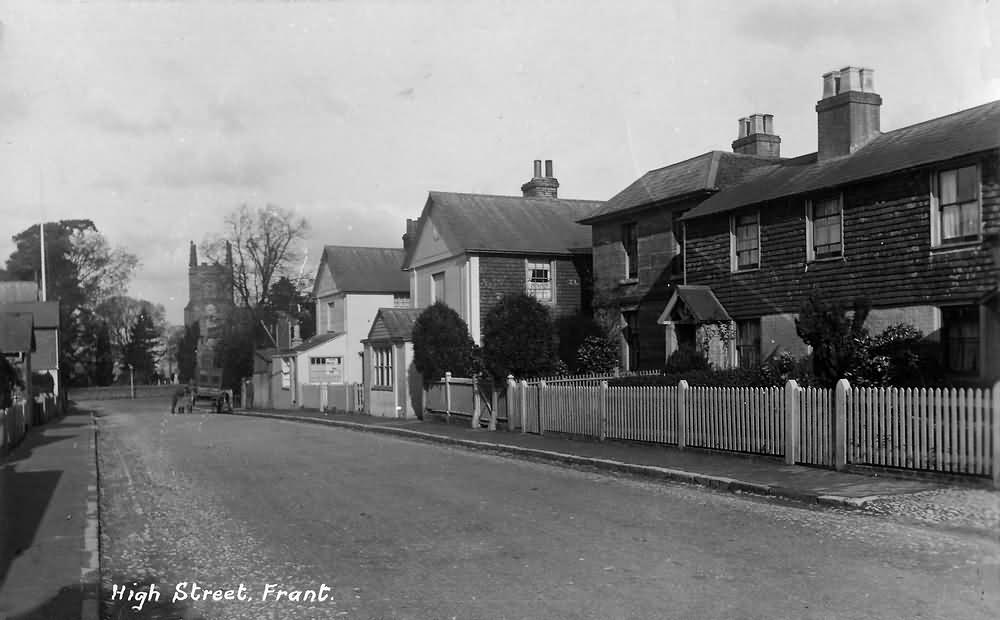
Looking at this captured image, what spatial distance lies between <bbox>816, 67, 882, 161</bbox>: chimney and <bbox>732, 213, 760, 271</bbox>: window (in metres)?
2.34

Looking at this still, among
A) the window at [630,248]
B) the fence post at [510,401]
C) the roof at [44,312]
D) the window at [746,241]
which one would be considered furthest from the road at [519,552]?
the roof at [44,312]

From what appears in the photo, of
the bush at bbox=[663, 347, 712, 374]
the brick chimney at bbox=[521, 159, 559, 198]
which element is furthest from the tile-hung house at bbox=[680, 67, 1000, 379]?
the brick chimney at bbox=[521, 159, 559, 198]

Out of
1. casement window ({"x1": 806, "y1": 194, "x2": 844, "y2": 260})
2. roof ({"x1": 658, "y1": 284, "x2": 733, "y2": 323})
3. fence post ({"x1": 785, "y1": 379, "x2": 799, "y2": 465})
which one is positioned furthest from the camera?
roof ({"x1": 658, "y1": 284, "x2": 733, "y2": 323})

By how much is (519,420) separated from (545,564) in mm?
14623

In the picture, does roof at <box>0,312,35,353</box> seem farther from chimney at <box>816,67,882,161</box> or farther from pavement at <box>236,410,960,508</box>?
chimney at <box>816,67,882,161</box>

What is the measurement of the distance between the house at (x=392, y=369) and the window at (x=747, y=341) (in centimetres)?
1119

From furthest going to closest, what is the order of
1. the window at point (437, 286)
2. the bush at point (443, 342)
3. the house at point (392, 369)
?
the window at point (437, 286) → the house at point (392, 369) → the bush at point (443, 342)

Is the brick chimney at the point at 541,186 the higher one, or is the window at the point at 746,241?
the brick chimney at the point at 541,186

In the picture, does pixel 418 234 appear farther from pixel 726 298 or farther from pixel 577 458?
pixel 577 458

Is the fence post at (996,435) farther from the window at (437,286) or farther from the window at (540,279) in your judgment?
the window at (437,286)

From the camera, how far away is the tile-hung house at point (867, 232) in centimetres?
1723

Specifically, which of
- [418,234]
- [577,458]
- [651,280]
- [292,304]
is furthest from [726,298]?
[292,304]

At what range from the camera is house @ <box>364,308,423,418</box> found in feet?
101

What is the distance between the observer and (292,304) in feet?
212
